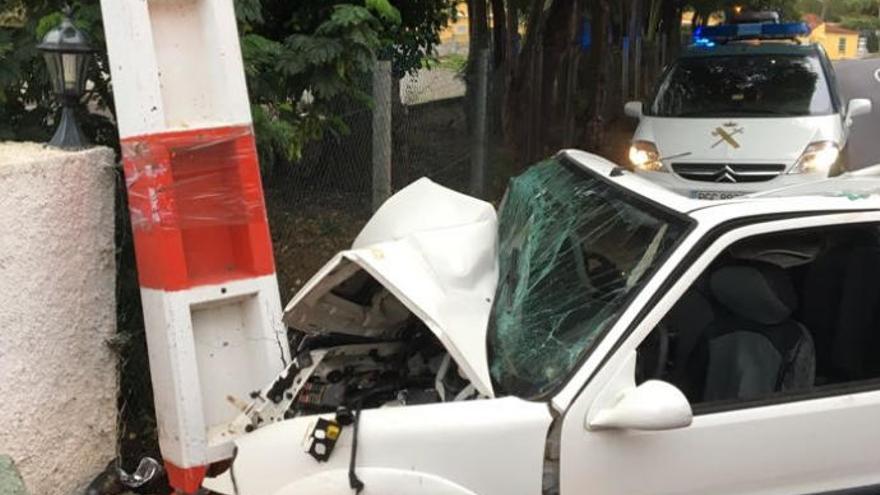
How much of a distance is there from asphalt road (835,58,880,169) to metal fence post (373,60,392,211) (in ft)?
19.5

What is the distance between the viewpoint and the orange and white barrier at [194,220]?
394 centimetres

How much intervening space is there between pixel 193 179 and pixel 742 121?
20.3 ft

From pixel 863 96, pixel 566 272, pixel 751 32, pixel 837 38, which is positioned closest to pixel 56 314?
pixel 566 272

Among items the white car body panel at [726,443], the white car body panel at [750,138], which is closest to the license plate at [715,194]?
the white car body panel at [750,138]

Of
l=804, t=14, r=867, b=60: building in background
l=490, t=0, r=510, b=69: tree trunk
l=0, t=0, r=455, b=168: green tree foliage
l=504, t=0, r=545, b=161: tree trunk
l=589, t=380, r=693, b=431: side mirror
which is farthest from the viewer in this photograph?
l=804, t=14, r=867, b=60: building in background

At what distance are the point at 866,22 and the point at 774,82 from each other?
267 ft

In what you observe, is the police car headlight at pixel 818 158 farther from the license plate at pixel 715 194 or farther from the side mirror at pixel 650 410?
the side mirror at pixel 650 410

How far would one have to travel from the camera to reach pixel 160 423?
13.6 ft

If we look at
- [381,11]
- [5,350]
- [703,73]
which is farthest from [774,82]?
[5,350]

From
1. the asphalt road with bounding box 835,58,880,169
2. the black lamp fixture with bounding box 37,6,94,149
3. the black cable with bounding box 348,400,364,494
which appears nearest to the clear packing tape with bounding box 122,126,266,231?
the black lamp fixture with bounding box 37,6,94,149

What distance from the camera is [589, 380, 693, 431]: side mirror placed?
2.65 metres

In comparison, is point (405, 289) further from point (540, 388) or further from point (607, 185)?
point (607, 185)

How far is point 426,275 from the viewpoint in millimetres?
3262

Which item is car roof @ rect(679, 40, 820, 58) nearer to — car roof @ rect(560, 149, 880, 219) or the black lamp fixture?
car roof @ rect(560, 149, 880, 219)
